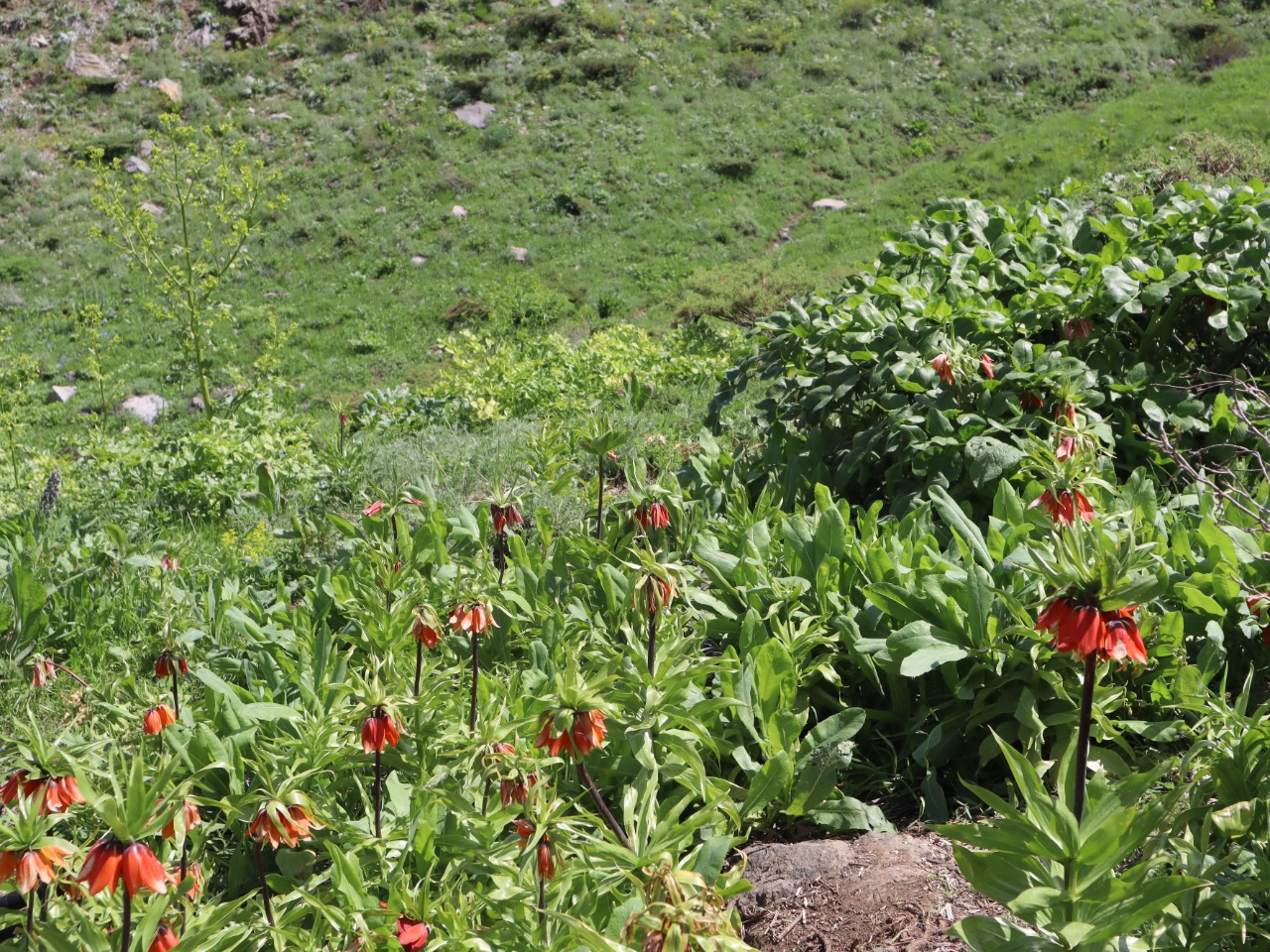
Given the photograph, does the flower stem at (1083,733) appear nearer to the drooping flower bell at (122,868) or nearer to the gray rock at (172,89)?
the drooping flower bell at (122,868)

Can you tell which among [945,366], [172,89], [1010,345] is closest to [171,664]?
[945,366]

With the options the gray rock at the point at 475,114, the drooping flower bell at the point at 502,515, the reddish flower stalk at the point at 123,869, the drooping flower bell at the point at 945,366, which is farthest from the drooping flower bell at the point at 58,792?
the gray rock at the point at 475,114

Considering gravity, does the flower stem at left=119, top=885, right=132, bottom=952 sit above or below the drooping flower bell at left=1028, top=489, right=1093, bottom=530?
below

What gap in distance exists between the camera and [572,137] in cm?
2009

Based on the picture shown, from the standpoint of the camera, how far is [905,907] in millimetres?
2164

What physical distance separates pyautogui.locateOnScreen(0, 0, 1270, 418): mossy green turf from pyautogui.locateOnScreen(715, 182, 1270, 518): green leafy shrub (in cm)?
887

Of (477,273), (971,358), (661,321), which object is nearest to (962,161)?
(661,321)

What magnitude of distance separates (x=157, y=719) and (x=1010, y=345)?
3278mm

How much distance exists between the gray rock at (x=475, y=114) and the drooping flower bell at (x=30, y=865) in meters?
20.5

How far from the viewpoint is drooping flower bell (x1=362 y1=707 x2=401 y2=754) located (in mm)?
2025

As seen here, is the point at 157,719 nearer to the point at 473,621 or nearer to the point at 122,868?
the point at 473,621

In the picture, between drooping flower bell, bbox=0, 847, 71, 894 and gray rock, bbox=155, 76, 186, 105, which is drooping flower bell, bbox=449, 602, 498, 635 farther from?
gray rock, bbox=155, 76, 186, 105

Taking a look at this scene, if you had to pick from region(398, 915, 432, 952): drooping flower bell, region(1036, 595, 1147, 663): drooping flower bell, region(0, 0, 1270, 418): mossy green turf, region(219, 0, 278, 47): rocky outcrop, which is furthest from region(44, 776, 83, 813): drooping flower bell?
region(219, 0, 278, 47): rocky outcrop

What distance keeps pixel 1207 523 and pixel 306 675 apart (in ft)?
8.59
